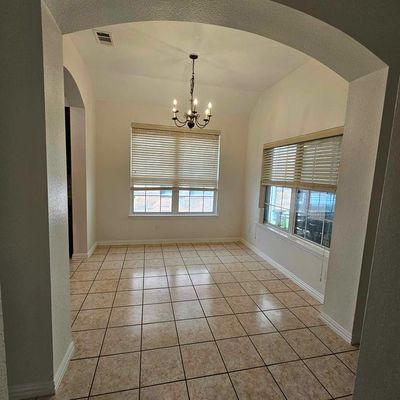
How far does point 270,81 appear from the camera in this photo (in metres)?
3.72

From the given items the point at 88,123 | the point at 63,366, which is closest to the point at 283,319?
the point at 63,366

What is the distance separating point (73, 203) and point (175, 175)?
73.7 inches

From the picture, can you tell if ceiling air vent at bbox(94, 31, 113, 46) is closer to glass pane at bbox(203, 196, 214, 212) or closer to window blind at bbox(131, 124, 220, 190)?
window blind at bbox(131, 124, 220, 190)

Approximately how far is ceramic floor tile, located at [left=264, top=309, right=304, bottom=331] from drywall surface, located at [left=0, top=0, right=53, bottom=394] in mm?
1919

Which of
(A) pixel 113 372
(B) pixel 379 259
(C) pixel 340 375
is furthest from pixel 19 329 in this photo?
(C) pixel 340 375

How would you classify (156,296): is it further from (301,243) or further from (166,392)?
(301,243)

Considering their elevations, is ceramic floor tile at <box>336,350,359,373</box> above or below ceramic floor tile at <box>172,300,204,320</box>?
above

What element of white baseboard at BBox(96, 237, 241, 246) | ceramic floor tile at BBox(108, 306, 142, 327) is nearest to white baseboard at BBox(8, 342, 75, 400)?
ceramic floor tile at BBox(108, 306, 142, 327)

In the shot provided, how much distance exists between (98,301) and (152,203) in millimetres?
2340

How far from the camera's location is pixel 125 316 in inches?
91.7

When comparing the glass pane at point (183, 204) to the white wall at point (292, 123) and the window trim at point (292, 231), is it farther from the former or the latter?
the window trim at point (292, 231)

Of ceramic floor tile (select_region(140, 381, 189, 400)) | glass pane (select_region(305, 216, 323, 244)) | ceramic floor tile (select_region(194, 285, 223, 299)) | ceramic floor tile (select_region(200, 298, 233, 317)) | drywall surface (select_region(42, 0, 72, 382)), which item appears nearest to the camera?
drywall surface (select_region(42, 0, 72, 382))

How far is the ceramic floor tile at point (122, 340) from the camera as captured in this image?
189cm

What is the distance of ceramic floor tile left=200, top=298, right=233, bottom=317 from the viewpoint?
2451 millimetres
